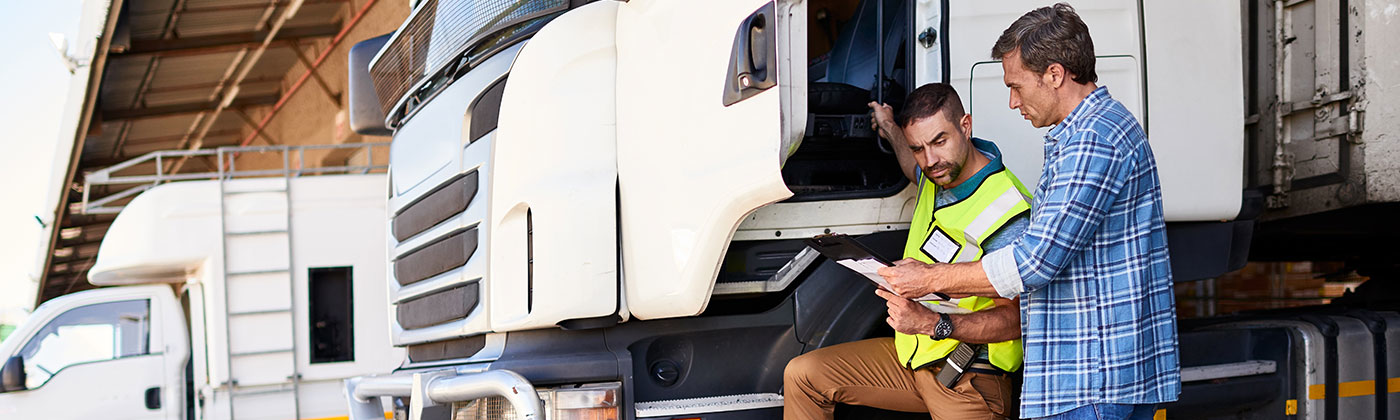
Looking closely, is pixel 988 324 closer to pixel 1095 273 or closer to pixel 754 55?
pixel 1095 273

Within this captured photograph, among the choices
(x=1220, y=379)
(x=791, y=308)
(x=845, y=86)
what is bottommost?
(x=1220, y=379)

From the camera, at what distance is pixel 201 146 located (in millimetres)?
20906

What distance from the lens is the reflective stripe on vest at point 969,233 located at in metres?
2.62

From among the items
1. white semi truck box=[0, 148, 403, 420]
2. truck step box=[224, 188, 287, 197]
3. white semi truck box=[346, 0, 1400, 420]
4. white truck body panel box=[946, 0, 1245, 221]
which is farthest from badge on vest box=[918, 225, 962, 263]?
truck step box=[224, 188, 287, 197]

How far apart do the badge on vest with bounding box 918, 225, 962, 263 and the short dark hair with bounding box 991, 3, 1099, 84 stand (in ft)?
1.66

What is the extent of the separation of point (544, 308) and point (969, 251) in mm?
1067

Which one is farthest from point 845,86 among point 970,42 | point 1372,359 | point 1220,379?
point 1372,359

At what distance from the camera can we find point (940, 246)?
2691mm

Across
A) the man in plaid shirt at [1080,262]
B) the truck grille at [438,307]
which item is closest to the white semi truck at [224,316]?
the truck grille at [438,307]

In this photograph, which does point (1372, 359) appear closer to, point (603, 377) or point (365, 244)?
point (603, 377)

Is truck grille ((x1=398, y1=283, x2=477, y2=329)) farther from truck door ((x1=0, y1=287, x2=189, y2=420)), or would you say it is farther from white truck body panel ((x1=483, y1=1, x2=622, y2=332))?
truck door ((x1=0, y1=287, x2=189, y2=420))

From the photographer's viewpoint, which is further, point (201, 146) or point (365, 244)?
A: point (201, 146)

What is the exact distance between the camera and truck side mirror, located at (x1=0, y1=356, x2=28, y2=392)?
723 cm

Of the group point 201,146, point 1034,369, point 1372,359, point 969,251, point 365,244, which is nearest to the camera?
point 1034,369
